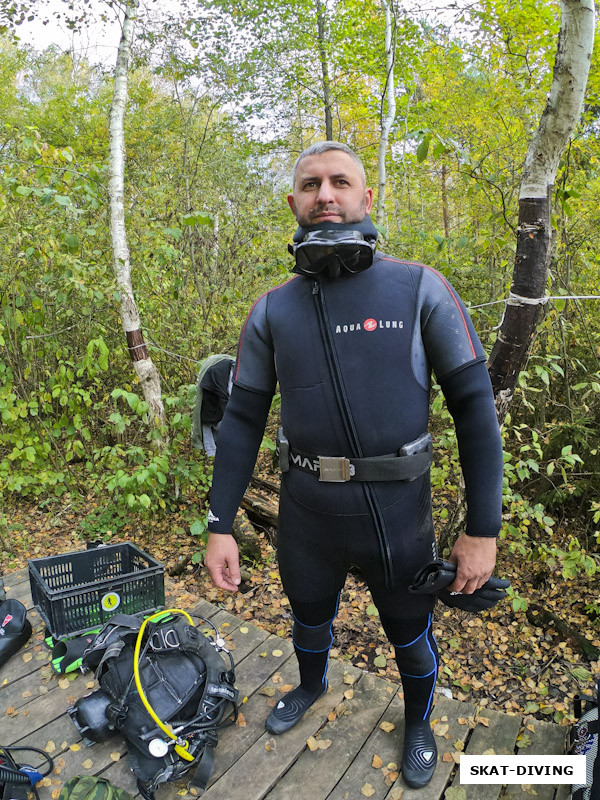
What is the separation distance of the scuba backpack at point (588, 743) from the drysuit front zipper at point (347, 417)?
0.91 m

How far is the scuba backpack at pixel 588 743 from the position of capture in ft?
5.74

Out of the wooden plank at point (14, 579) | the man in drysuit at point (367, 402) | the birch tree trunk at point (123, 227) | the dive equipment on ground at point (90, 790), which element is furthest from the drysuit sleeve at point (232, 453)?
the birch tree trunk at point (123, 227)

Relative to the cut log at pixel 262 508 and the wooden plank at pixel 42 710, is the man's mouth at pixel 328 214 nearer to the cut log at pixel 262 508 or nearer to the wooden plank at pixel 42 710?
the wooden plank at pixel 42 710

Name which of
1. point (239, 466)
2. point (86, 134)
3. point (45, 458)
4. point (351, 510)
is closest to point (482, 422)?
point (351, 510)

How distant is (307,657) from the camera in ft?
7.50

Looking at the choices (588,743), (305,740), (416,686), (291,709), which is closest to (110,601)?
(291,709)

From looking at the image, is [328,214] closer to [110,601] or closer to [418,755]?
[418,755]

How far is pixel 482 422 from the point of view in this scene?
1.72 meters

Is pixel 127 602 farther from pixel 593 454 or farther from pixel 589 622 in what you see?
pixel 593 454

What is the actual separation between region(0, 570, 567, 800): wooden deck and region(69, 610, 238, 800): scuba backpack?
97 millimetres

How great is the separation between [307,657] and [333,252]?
67.5 inches

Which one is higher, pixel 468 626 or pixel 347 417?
pixel 347 417

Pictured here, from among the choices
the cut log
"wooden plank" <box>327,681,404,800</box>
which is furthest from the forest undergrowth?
"wooden plank" <box>327,681,404,800</box>

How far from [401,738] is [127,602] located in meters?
1.61
